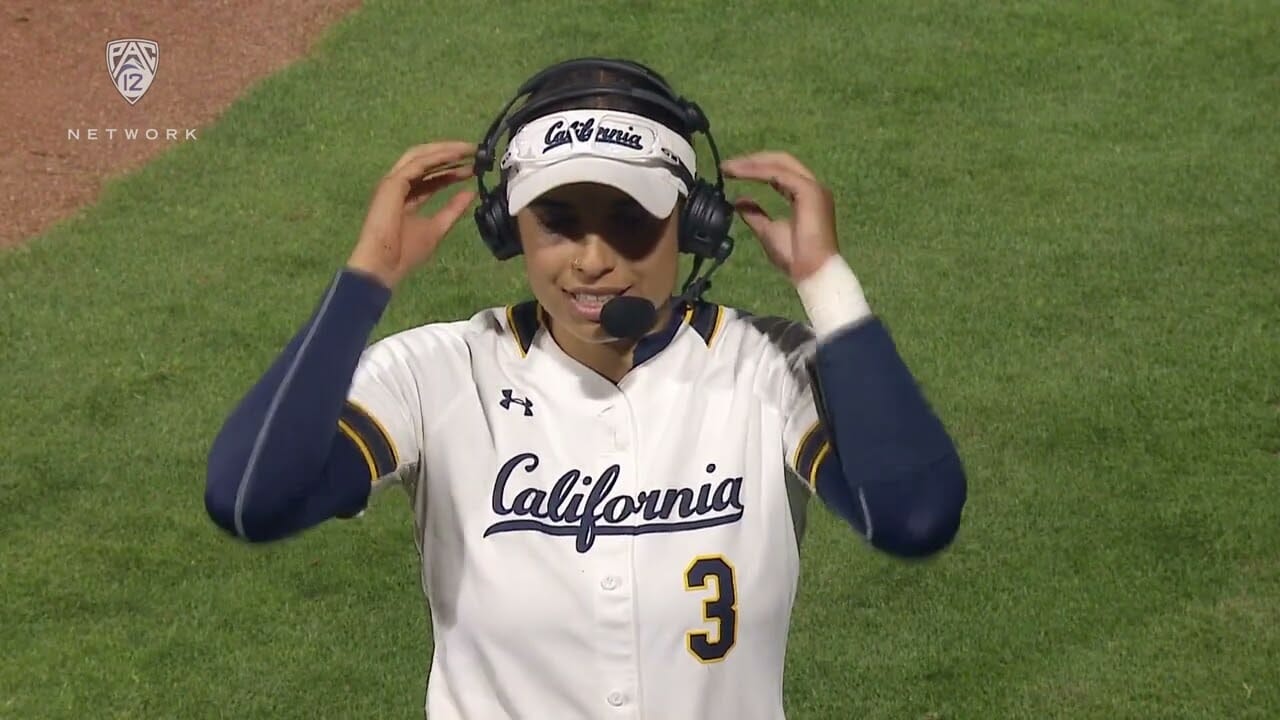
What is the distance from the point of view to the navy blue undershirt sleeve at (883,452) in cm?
248

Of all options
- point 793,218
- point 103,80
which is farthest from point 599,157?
point 103,80

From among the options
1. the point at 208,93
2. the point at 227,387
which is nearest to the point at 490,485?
the point at 227,387

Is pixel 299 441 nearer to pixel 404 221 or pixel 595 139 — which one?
pixel 404 221

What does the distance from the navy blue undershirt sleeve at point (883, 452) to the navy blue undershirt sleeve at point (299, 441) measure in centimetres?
72

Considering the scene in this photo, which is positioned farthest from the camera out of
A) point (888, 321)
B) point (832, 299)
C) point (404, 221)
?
point (888, 321)

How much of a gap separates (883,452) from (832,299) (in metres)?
0.26

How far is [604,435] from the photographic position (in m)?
2.64

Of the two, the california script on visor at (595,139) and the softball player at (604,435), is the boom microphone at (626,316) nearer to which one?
the softball player at (604,435)

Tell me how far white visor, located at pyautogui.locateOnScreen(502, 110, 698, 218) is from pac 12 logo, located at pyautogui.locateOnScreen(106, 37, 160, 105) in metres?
8.15

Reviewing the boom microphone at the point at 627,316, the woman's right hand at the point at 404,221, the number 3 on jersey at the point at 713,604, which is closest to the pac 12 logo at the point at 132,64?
the woman's right hand at the point at 404,221

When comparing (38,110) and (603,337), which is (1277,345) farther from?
Result: (38,110)

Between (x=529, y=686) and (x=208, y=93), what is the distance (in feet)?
26.5

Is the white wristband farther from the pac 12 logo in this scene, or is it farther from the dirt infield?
the pac 12 logo

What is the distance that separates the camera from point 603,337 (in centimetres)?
260
